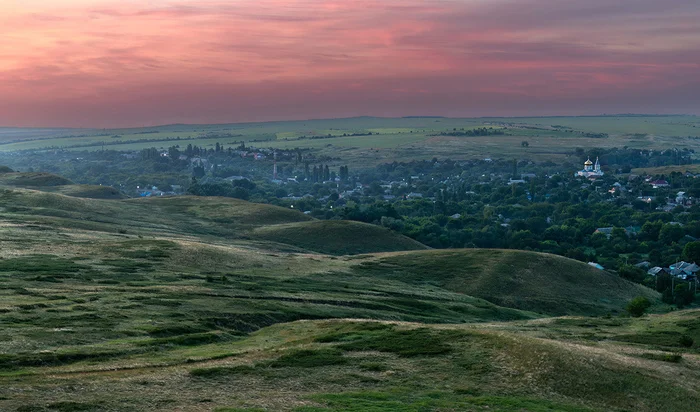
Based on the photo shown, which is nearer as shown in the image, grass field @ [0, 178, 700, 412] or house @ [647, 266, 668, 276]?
grass field @ [0, 178, 700, 412]

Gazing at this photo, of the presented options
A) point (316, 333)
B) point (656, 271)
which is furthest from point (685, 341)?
point (656, 271)

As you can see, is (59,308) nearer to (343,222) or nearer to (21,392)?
(21,392)

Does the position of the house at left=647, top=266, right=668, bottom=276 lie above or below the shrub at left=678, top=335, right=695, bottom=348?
below

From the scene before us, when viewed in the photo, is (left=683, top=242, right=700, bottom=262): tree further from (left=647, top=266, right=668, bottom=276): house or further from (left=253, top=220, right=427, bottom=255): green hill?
(left=253, top=220, right=427, bottom=255): green hill

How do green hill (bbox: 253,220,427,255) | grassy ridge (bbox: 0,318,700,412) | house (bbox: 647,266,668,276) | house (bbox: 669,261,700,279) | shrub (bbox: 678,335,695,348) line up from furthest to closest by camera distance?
1. green hill (bbox: 253,220,427,255)
2. house (bbox: 647,266,668,276)
3. house (bbox: 669,261,700,279)
4. shrub (bbox: 678,335,695,348)
5. grassy ridge (bbox: 0,318,700,412)

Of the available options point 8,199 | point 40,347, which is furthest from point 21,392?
point 8,199

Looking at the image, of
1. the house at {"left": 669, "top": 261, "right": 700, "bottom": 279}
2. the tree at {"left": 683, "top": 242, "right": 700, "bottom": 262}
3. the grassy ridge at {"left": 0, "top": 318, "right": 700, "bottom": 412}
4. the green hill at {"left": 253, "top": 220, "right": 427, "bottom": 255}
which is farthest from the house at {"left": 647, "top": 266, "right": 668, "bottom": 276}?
the grassy ridge at {"left": 0, "top": 318, "right": 700, "bottom": 412}
